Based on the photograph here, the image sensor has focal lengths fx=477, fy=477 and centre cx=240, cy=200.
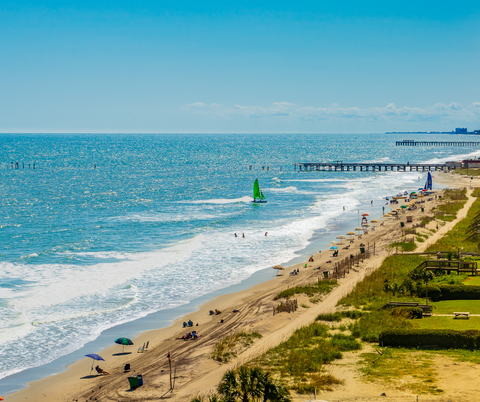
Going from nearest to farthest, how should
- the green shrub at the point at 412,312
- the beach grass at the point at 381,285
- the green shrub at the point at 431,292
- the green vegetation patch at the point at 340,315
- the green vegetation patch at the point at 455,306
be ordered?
the green shrub at the point at 412,312 → the green vegetation patch at the point at 455,306 → the green vegetation patch at the point at 340,315 → the green shrub at the point at 431,292 → the beach grass at the point at 381,285

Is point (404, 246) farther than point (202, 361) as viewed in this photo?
Yes

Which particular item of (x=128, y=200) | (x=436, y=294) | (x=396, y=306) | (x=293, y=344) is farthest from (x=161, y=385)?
(x=128, y=200)

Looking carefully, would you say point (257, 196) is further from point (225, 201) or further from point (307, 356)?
point (307, 356)

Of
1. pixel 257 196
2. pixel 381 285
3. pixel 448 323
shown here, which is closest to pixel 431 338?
pixel 448 323

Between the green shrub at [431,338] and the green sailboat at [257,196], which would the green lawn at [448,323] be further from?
the green sailboat at [257,196]

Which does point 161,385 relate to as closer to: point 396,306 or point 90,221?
point 396,306

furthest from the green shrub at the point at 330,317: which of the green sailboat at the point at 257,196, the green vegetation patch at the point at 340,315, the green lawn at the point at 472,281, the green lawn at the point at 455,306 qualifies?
the green sailboat at the point at 257,196
